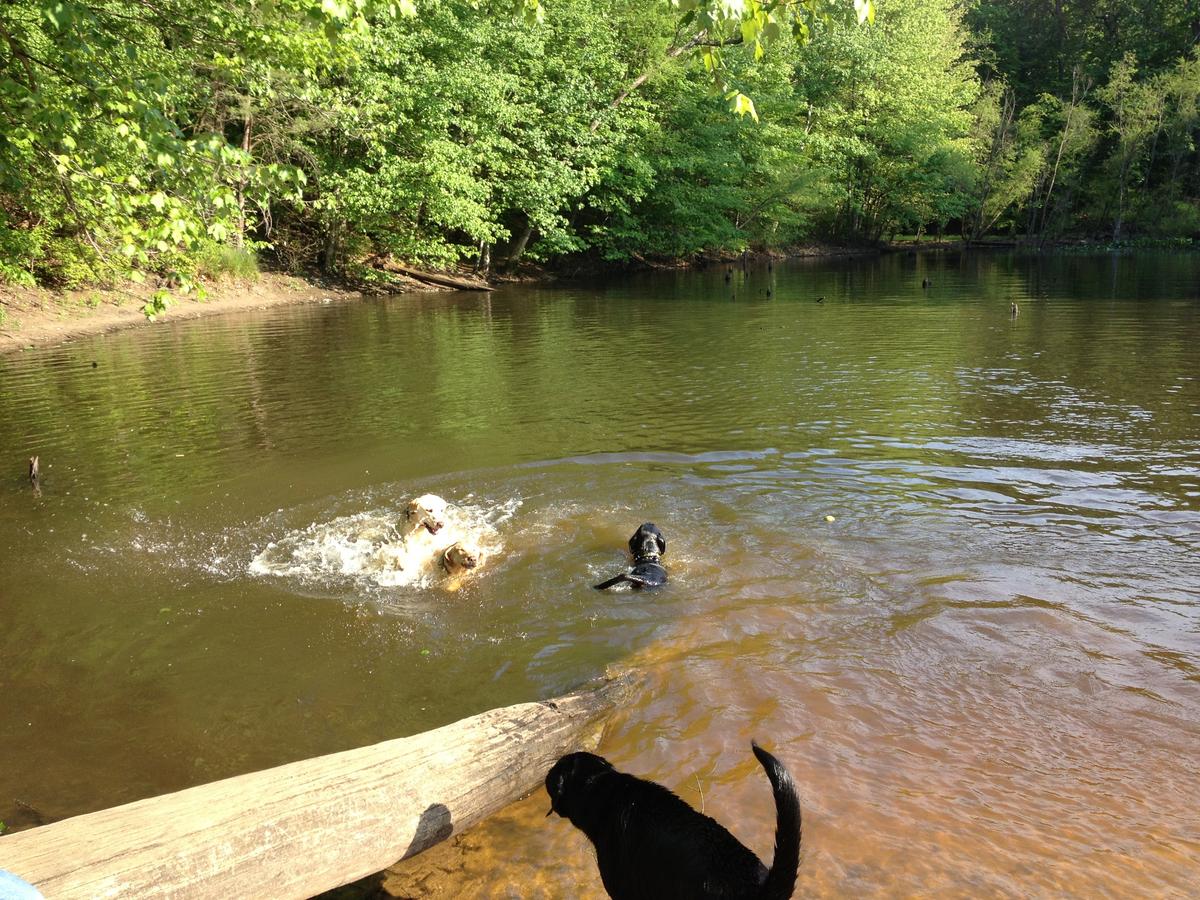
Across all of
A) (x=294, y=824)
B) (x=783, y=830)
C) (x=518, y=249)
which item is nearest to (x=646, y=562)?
(x=294, y=824)

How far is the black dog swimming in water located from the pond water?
0.40ft

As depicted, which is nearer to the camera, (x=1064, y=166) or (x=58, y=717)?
(x=58, y=717)

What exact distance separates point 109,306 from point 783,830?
24950mm

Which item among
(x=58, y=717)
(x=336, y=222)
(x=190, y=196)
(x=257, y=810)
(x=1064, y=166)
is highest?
(x=1064, y=166)

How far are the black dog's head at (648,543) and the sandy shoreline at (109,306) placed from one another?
41.7 feet

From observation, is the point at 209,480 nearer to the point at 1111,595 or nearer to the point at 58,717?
the point at 58,717

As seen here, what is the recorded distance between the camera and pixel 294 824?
2.90m

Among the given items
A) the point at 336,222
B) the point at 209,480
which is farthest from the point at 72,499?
the point at 336,222

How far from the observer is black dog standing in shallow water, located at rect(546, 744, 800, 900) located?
7.93ft

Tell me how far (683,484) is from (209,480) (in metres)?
5.43

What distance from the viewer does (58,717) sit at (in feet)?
15.6

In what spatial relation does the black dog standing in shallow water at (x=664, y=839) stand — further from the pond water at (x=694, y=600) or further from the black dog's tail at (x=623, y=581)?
the black dog's tail at (x=623, y=581)

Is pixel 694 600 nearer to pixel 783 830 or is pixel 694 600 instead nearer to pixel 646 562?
pixel 646 562

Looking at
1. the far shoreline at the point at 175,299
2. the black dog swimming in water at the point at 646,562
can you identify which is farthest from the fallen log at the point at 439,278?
the black dog swimming in water at the point at 646,562
